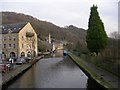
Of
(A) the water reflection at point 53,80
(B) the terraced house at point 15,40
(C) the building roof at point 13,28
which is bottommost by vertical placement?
(A) the water reflection at point 53,80

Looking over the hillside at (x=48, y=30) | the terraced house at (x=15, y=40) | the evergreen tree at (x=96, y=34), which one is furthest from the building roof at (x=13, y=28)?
the hillside at (x=48, y=30)

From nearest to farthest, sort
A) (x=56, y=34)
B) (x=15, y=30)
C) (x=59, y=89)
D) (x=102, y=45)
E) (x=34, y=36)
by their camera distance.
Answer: (x=59, y=89), (x=102, y=45), (x=15, y=30), (x=34, y=36), (x=56, y=34)

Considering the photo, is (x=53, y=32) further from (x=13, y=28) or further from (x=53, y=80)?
(x=53, y=80)

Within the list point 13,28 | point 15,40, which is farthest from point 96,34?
point 13,28

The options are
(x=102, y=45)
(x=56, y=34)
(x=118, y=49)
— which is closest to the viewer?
(x=118, y=49)

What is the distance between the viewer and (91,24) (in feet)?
128

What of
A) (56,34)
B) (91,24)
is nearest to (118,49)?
(91,24)

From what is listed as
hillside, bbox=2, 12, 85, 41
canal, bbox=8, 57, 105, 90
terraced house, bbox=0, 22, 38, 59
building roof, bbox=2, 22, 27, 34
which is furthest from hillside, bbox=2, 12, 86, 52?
canal, bbox=8, 57, 105, 90

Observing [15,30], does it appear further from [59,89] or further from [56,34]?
[56,34]

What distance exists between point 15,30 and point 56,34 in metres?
98.3

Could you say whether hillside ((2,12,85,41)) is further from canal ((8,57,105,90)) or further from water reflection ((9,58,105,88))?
water reflection ((9,58,105,88))

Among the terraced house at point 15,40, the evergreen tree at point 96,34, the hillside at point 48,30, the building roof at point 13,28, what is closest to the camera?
the evergreen tree at point 96,34

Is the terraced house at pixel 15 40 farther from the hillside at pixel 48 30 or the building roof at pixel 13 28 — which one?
the hillside at pixel 48 30

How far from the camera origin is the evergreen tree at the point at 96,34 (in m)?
37.2
